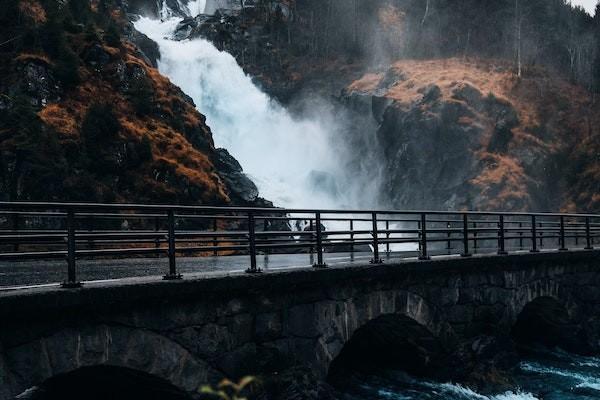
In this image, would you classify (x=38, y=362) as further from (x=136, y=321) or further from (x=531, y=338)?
(x=531, y=338)

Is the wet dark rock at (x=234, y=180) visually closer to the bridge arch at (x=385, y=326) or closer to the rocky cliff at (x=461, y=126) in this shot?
the rocky cliff at (x=461, y=126)

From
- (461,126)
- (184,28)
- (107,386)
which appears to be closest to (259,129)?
(184,28)

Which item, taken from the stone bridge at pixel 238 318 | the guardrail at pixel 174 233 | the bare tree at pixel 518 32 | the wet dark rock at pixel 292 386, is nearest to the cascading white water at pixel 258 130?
the bare tree at pixel 518 32

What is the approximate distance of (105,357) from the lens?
6875mm

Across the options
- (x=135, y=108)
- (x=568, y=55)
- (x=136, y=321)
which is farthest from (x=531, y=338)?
(x=568, y=55)

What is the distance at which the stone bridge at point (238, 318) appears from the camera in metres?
6.28

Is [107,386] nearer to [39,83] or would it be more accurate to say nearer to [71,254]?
[71,254]

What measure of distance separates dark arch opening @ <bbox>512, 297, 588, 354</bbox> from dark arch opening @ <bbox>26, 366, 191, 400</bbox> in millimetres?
13074

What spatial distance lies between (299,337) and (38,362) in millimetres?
4384

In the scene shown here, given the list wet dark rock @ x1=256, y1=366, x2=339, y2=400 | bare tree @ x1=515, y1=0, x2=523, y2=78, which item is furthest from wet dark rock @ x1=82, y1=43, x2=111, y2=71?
bare tree @ x1=515, y1=0, x2=523, y2=78

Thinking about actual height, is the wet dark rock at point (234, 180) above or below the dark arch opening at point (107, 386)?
above

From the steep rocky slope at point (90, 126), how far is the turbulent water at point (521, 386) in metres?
18.8

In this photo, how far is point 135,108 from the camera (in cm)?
3462

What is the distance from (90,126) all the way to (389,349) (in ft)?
70.6
